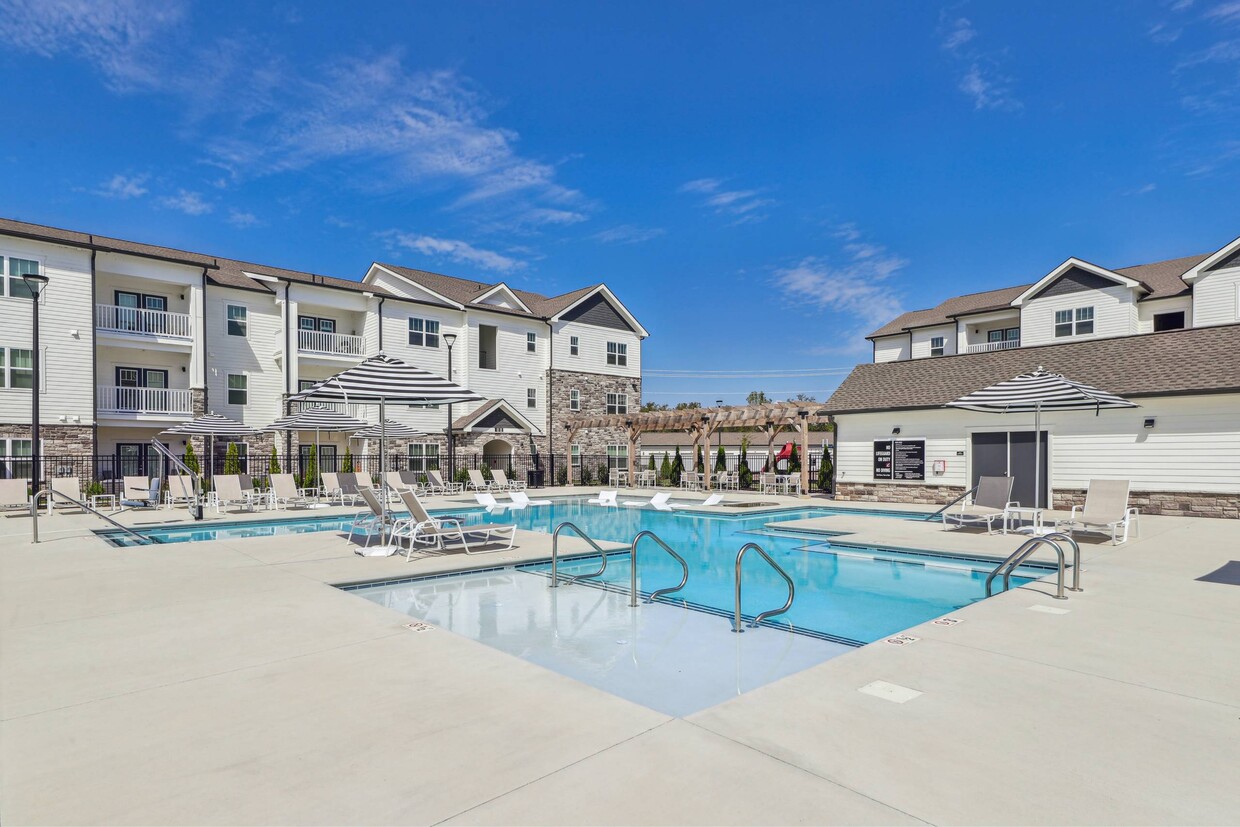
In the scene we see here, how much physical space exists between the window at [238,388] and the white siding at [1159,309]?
3389 centimetres

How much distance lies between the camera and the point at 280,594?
676 cm

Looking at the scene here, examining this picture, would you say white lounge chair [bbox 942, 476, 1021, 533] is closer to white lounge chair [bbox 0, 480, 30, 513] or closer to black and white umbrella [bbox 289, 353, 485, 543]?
black and white umbrella [bbox 289, 353, 485, 543]

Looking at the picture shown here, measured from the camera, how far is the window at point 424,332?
28.5 metres

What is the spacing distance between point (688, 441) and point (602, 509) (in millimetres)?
23885

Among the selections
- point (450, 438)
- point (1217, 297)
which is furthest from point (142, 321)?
point (1217, 297)

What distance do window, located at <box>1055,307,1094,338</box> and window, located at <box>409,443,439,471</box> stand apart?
→ 26.5 metres

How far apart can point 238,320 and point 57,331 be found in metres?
5.50

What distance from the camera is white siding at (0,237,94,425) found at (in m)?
20.0

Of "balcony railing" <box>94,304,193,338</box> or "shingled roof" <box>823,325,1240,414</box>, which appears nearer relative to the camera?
"shingled roof" <box>823,325,1240,414</box>

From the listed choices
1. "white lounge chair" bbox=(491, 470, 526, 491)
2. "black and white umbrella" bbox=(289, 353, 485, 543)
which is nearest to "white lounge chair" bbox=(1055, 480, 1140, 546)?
"black and white umbrella" bbox=(289, 353, 485, 543)

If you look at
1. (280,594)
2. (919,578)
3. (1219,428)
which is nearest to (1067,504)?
(1219,428)

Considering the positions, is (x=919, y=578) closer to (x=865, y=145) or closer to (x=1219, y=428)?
(x=1219, y=428)

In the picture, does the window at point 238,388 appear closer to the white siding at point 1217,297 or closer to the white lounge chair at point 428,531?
the white lounge chair at point 428,531

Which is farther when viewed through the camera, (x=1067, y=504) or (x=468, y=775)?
(x=1067, y=504)
